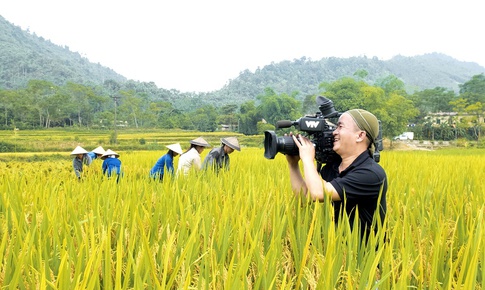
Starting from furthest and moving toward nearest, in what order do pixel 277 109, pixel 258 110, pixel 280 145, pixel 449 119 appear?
pixel 277 109 → pixel 258 110 → pixel 449 119 → pixel 280 145

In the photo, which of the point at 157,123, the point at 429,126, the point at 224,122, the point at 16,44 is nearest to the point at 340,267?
the point at 429,126

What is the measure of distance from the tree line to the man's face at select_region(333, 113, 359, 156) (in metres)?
34.2

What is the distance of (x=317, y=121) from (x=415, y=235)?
624mm

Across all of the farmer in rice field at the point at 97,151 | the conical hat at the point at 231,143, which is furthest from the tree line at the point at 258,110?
the conical hat at the point at 231,143

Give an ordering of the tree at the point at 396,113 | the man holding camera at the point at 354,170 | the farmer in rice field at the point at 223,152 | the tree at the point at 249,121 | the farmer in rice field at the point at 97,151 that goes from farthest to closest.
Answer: the tree at the point at 249,121 → the tree at the point at 396,113 → the farmer in rice field at the point at 97,151 → the farmer in rice field at the point at 223,152 → the man holding camera at the point at 354,170

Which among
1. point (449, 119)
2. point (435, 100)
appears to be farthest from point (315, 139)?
point (435, 100)

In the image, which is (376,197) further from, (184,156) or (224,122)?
(224,122)

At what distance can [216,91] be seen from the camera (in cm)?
12838

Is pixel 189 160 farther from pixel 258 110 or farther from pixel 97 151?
pixel 258 110

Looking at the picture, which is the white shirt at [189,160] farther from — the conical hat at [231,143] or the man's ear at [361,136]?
the man's ear at [361,136]

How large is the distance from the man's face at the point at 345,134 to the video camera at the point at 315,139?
0.04 metres

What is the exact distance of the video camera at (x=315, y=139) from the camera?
1661 millimetres

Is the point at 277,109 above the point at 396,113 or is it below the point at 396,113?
above

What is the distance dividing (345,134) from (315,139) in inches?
6.2
